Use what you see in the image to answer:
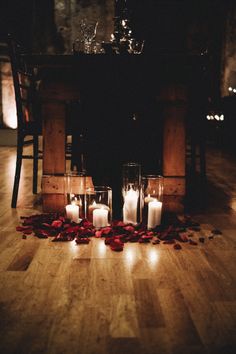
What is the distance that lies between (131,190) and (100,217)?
0.76 feet

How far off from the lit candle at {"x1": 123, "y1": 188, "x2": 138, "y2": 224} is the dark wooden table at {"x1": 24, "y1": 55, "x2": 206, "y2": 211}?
40 cm

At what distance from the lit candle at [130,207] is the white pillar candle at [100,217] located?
137 millimetres

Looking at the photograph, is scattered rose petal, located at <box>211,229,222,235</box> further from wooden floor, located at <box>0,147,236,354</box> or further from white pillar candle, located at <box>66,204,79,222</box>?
white pillar candle, located at <box>66,204,79,222</box>

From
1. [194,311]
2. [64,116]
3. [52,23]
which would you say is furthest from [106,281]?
[52,23]

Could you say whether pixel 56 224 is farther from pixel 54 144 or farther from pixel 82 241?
pixel 54 144

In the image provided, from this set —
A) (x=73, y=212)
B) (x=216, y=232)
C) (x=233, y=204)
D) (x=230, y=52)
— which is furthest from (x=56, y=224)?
(x=230, y=52)

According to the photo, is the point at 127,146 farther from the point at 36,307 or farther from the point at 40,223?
the point at 36,307

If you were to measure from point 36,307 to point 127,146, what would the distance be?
1553 mm

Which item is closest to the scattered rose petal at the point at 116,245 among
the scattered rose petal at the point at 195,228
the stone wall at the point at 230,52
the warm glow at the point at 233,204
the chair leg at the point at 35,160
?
the scattered rose petal at the point at 195,228

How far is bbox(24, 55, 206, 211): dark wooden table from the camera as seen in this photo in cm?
245

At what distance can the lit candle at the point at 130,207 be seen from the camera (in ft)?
7.23

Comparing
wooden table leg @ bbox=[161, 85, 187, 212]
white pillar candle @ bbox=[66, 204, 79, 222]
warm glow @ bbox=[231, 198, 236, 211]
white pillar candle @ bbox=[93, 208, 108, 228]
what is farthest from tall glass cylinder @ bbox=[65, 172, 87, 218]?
warm glow @ bbox=[231, 198, 236, 211]

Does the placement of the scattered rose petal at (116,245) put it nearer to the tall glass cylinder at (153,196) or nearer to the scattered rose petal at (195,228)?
the tall glass cylinder at (153,196)

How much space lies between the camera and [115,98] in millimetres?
2561
